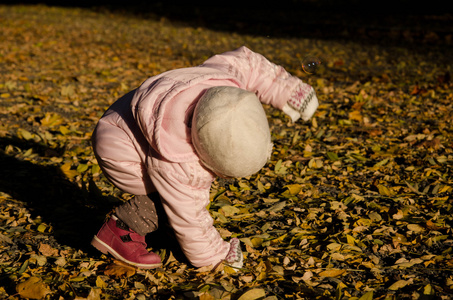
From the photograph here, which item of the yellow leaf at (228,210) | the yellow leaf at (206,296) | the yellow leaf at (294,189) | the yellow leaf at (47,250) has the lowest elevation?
the yellow leaf at (47,250)

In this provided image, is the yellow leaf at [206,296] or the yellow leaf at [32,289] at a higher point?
the yellow leaf at [206,296]

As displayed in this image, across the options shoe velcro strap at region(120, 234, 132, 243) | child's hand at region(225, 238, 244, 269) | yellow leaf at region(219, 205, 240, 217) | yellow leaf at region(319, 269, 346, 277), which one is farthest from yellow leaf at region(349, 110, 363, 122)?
shoe velcro strap at region(120, 234, 132, 243)

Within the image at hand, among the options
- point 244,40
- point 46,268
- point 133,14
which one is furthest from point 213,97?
point 133,14

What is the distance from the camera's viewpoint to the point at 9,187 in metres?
3.02

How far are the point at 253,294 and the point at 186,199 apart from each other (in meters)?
0.52

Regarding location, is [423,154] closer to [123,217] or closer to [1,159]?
[123,217]

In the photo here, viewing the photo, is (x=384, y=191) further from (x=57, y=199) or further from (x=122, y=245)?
(x=57, y=199)

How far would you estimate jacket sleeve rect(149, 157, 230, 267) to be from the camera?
1964mm

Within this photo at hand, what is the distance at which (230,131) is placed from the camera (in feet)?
5.83

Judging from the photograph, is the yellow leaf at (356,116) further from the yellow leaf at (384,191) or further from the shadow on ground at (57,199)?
the shadow on ground at (57,199)

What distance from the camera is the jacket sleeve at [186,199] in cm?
196

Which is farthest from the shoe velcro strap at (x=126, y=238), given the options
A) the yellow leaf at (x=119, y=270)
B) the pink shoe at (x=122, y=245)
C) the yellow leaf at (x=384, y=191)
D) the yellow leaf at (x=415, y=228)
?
the yellow leaf at (x=384, y=191)

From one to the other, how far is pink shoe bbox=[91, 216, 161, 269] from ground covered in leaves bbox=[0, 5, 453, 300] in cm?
5

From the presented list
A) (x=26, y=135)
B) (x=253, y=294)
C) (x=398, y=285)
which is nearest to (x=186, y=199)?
(x=253, y=294)
